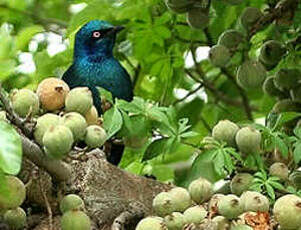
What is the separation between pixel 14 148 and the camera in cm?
126

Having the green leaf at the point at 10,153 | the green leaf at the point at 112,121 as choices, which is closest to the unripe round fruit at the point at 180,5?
the green leaf at the point at 112,121

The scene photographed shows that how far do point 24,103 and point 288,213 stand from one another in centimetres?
47

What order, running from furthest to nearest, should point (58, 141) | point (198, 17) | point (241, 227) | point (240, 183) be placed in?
point (198, 17) < point (240, 183) < point (241, 227) < point (58, 141)

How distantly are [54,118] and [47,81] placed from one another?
0.14m

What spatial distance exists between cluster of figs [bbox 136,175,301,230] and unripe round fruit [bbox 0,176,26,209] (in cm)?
21

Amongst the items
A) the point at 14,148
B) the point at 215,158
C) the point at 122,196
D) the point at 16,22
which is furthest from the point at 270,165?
the point at 16,22

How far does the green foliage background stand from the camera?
2.37 meters

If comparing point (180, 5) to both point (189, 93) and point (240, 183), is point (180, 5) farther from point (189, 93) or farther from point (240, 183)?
point (189, 93)

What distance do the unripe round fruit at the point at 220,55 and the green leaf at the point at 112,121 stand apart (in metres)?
0.45

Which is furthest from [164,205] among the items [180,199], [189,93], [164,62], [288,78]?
[189,93]

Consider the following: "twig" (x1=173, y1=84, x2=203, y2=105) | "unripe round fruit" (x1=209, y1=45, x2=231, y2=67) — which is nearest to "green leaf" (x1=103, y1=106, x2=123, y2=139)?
"unripe round fruit" (x1=209, y1=45, x2=231, y2=67)

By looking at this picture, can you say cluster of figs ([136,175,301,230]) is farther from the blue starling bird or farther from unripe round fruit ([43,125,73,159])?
the blue starling bird

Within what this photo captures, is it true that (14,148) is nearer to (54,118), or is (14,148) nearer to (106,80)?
(54,118)

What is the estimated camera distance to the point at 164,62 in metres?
2.79
